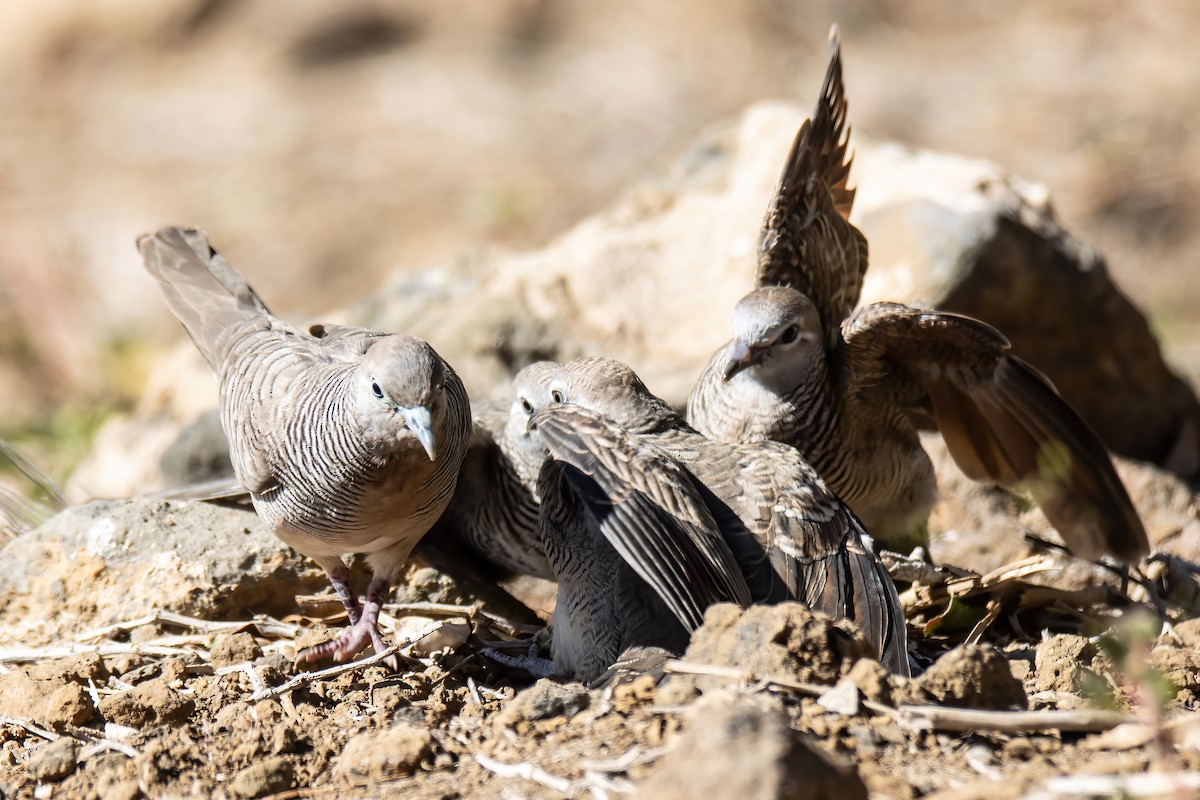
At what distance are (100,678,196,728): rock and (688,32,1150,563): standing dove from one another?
7.14 ft

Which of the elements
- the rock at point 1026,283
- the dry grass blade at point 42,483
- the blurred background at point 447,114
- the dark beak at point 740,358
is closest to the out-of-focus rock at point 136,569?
the dry grass blade at point 42,483

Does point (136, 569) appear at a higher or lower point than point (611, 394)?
lower

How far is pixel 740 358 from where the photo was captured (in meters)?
4.35

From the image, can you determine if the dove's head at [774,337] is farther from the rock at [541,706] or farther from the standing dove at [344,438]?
the rock at [541,706]

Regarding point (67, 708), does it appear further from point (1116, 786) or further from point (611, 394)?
point (1116, 786)

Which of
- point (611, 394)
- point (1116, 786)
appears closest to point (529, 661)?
point (611, 394)

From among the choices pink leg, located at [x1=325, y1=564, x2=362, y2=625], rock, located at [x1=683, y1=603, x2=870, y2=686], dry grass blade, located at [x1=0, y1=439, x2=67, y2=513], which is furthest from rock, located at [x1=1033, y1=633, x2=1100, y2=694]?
dry grass blade, located at [x1=0, y1=439, x2=67, y2=513]

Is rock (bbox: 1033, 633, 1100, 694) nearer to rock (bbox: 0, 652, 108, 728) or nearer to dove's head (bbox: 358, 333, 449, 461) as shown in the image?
dove's head (bbox: 358, 333, 449, 461)

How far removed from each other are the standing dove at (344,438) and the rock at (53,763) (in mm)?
842

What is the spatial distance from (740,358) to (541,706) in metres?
1.63

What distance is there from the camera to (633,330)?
20.6ft

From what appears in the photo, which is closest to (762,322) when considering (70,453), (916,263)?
(916,263)

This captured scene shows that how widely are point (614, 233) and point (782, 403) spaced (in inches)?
96.2

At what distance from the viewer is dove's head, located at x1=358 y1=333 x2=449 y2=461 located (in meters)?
3.56
